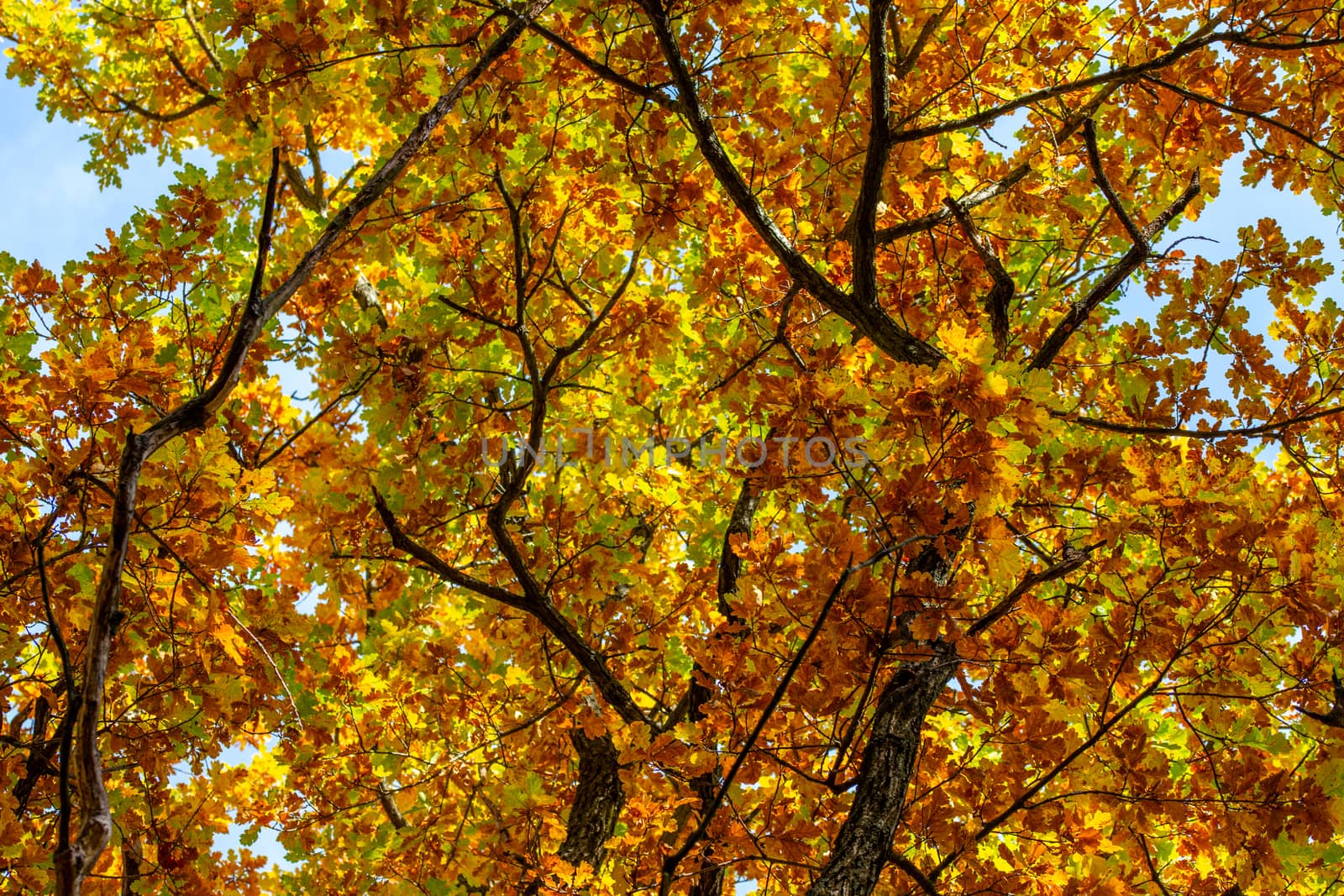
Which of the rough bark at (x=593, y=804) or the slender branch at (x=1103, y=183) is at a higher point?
the slender branch at (x=1103, y=183)

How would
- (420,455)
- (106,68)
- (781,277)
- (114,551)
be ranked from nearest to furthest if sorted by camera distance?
(114,551)
(781,277)
(420,455)
(106,68)

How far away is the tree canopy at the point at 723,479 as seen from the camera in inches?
107

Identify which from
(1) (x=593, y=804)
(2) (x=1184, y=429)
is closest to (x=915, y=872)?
(2) (x=1184, y=429)

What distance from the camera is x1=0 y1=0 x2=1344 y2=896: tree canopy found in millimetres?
2723

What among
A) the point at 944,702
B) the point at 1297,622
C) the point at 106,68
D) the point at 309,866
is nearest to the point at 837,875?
the point at 944,702

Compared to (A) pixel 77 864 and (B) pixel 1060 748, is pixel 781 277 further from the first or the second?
(A) pixel 77 864

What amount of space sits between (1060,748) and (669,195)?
8.58 feet

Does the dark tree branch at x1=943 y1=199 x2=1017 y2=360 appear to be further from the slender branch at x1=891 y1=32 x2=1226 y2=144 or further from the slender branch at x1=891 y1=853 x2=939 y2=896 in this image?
the slender branch at x1=891 y1=853 x2=939 y2=896

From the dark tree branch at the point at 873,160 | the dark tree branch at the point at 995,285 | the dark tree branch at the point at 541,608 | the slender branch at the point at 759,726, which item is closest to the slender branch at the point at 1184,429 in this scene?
the dark tree branch at the point at 995,285

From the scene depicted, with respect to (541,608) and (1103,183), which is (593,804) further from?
(1103,183)

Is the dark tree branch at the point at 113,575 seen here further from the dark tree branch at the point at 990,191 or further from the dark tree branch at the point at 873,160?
the dark tree branch at the point at 990,191

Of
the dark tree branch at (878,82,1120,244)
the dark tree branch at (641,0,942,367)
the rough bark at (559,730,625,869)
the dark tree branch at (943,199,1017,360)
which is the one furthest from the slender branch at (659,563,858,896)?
the rough bark at (559,730,625,869)

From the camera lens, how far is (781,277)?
383 cm

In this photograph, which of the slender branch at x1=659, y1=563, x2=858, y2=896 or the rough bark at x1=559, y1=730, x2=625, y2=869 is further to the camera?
the rough bark at x1=559, y1=730, x2=625, y2=869
